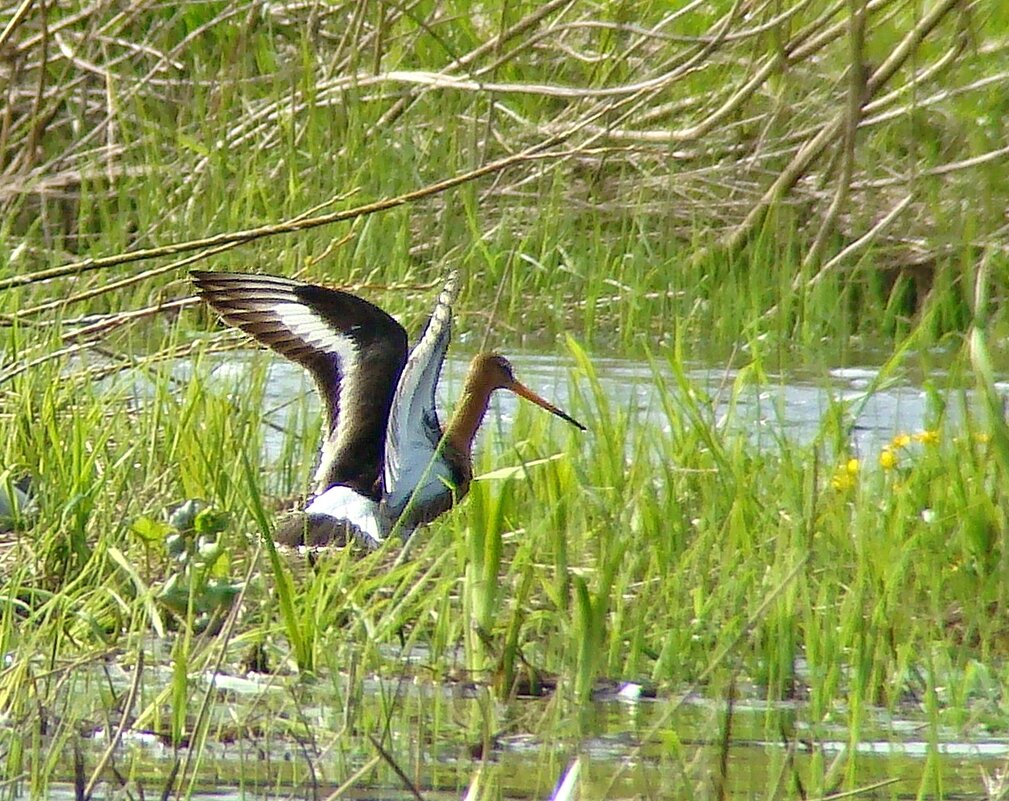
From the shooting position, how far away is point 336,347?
13.8 ft

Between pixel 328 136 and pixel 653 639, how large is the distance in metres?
4.40

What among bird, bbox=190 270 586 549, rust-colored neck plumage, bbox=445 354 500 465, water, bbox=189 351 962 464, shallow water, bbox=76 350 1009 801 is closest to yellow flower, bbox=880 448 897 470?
water, bbox=189 351 962 464

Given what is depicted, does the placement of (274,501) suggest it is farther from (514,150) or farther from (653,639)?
(514,150)

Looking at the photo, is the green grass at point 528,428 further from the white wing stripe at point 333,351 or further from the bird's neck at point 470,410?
the white wing stripe at point 333,351

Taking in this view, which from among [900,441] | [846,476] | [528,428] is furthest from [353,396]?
[900,441]

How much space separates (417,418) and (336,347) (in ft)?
1.08

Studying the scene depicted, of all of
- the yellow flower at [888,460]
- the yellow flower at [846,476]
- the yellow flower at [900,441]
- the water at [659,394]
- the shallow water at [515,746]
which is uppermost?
the water at [659,394]

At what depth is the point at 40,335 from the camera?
16.5 ft

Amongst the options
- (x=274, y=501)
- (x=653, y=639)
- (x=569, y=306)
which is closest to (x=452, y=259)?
(x=569, y=306)

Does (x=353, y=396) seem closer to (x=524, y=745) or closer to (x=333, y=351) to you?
(x=333, y=351)

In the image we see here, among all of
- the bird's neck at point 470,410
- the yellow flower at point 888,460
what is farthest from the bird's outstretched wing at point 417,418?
the yellow flower at point 888,460

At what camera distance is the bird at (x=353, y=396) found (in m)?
4.03

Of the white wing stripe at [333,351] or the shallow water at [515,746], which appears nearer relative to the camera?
the shallow water at [515,746]

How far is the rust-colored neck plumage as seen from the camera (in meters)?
4.38
